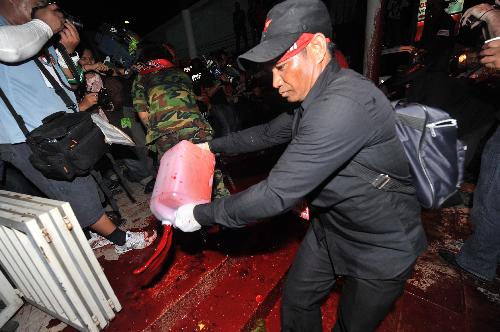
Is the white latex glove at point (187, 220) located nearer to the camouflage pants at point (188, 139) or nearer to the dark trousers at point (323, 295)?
the dark trousers at point (323, 295)

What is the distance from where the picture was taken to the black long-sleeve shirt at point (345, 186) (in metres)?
1.18

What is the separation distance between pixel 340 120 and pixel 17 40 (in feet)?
8.19

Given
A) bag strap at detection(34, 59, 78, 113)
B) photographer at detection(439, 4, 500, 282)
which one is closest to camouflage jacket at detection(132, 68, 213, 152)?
bag strap at detection(34, 59, 78, 113)

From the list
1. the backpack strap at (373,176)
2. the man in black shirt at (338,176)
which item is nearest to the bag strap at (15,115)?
the man in black shirt at (338,176)

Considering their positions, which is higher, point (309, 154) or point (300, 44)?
point (300, 44)

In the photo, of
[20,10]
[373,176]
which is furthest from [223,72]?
[373,176]

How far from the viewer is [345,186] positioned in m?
1.38

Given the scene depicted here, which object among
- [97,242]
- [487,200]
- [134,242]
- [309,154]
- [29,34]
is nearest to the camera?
[309,154]

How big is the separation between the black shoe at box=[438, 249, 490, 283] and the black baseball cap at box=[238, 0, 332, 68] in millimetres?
2654

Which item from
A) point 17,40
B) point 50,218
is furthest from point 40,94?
point 50,218

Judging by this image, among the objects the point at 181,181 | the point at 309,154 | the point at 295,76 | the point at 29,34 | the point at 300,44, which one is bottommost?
the point at 181,181

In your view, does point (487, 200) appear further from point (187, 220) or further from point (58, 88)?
point (58, 88)

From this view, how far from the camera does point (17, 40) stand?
83.3 inches

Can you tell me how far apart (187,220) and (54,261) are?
3.27 feet
